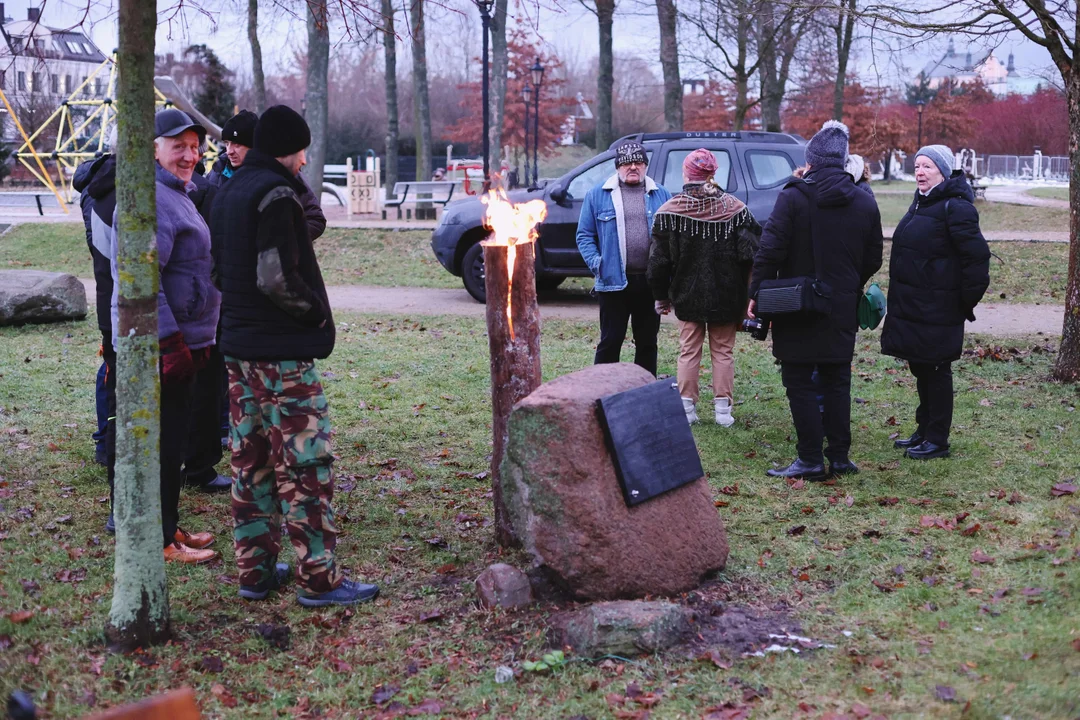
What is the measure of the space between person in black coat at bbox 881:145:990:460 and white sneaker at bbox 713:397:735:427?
133cm

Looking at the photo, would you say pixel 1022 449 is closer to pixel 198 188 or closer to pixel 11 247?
pixel 198 188

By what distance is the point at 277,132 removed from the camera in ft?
14.3

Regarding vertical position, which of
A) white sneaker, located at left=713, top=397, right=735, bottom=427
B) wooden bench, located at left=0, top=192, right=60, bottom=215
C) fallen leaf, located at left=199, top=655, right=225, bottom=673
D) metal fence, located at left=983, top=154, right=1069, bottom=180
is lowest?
fallen leaf, located at left=199, top=655, right=225, bottom=673

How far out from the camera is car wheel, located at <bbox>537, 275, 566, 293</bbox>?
13680 mm

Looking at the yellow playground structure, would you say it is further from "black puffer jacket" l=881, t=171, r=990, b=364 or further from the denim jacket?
"black puffer jacket" l=881, t=171, r=990, b=364

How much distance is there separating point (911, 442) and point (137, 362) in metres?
4.93

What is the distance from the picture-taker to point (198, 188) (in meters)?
6.15

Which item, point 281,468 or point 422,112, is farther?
point 422,112

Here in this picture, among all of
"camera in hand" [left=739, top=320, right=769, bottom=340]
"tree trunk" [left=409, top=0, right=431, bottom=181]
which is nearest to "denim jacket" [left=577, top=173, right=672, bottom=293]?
"camera in hand" [left=739, top=320, right=769, bottom=340]

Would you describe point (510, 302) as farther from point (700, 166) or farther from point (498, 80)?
point (498, 80)

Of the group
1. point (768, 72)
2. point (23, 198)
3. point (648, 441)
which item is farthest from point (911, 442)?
point (23, 198)

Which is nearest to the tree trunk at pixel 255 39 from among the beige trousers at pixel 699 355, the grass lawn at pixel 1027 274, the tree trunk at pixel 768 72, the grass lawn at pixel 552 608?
the tree trunk at pixel 768 72

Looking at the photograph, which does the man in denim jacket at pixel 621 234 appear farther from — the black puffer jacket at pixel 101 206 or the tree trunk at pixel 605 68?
the tree trunk at pixel 605 68

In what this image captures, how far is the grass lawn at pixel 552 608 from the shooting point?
3.79 meters
